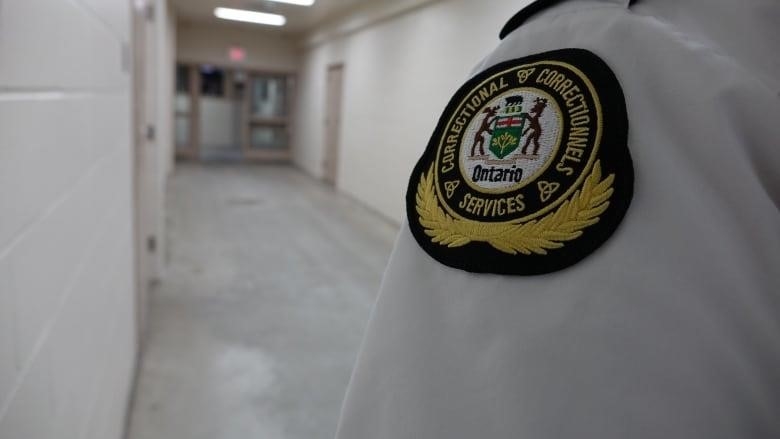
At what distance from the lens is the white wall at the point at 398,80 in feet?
16.4

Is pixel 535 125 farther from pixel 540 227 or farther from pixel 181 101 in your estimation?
pixel 181 101

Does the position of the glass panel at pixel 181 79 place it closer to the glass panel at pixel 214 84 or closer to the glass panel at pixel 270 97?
the glass panel at pixel 214 84

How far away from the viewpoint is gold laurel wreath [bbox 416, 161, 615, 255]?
412 millimetres

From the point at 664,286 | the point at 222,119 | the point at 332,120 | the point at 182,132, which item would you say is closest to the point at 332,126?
the point at 332,120

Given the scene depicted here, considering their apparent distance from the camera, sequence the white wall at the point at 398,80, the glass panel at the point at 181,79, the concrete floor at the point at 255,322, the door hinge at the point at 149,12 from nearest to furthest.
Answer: the concrete floor at the point at 255,322 → the door hinge at the point at 149,12 → the white wall at the point at 398,80 → the glass panel at the point at 181,79

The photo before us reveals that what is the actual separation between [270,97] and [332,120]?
3.44 meters

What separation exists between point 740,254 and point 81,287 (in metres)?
1.38

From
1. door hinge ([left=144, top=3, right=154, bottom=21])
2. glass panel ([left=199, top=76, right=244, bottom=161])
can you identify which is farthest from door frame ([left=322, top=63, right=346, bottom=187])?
door hinge ([left=144, top=3, right=154, bottom=21])

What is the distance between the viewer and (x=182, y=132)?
12.2 m

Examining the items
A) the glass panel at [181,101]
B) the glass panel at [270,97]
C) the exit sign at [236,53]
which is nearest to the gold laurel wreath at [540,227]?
the exit sign at [236,53]

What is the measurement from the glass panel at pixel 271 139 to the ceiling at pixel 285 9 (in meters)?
2.62

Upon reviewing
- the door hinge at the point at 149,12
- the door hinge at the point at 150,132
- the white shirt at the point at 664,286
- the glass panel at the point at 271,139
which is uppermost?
the door hinge at the point at 149,12

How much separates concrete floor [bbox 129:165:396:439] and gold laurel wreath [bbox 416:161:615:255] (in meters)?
2.00

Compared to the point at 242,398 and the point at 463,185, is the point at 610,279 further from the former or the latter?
the point at 242,398
